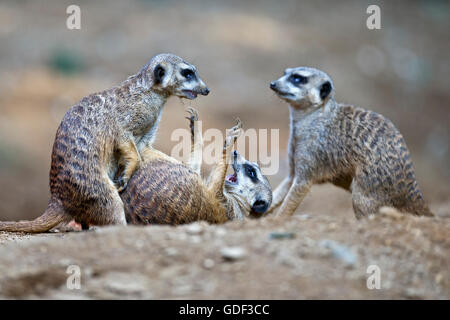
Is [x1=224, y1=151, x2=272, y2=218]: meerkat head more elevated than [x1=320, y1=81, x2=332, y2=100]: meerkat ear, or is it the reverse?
[x1=320, y1=81, x2=332, y2=100]: meerkat ear

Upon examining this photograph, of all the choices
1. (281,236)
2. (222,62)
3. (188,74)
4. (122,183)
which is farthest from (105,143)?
(222,62)

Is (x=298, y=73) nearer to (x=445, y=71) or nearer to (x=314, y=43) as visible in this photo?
(x=314, y=43)

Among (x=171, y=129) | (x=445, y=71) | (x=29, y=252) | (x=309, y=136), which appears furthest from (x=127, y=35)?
(x=29, y=252)

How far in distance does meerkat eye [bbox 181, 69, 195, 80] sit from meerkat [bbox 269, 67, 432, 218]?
87cm

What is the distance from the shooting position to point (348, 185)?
6672mm

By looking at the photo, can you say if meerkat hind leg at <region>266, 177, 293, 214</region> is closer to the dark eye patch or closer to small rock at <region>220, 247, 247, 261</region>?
the dark eye patch

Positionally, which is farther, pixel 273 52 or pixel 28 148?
pixel 273 52

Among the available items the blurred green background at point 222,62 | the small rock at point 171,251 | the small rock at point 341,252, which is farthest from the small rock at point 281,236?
the blurred green background at point 222,62

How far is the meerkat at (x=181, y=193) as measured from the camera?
18.5 feet

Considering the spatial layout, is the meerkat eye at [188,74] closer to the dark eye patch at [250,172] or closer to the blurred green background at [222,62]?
the dark eye patch at [250,172]

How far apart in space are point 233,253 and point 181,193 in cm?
193

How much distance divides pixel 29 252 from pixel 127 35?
1353cm

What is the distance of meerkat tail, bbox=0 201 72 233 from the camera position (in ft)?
18.9

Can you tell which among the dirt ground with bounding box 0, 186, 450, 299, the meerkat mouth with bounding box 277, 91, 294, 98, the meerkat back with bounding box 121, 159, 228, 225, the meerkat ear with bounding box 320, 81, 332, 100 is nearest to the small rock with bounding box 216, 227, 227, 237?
the dirt ground with bounding box 0, 186, 450, 299
